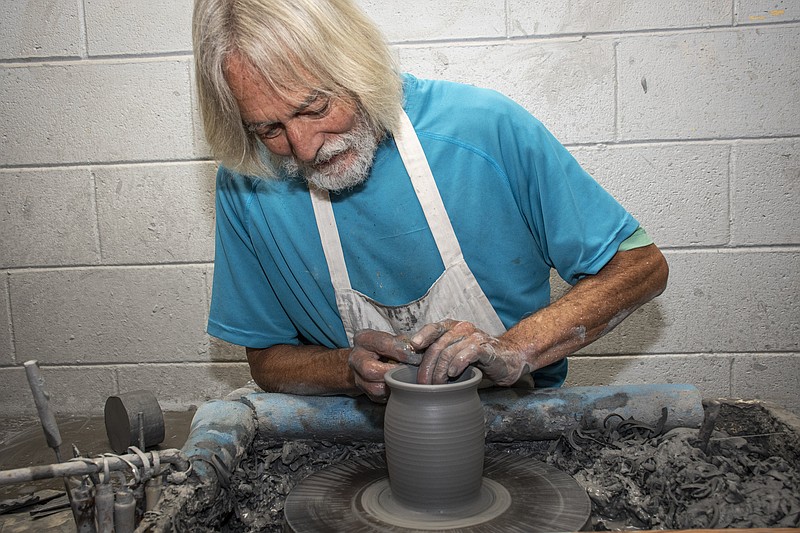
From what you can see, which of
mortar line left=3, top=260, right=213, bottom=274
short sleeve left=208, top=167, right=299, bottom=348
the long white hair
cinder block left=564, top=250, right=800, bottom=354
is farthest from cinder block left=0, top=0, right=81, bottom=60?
cinder block left=564, top=250, right=800, bottom=354

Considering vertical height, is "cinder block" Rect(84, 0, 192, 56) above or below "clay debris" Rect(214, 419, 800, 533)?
above

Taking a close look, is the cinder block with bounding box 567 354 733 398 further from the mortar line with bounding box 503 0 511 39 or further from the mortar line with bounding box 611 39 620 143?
the mortar line with bounding box 503 0 511 39

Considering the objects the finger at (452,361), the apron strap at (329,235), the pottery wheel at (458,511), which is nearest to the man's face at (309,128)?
the apron strap at (329,235)

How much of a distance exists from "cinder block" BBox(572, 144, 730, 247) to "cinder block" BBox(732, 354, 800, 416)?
0.50 meters

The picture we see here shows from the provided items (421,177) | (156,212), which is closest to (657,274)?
(421,177)

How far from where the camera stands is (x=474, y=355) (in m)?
1.42

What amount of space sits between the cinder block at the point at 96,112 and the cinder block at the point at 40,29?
61 millimetres

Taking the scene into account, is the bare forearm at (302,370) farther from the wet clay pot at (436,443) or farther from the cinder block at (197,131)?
the cinder block at (197,131)

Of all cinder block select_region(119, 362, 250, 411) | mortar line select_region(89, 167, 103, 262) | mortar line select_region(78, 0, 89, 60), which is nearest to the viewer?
mortar line select_region(78, 0, 89, 60)

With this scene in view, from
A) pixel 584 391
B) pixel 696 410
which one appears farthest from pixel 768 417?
pixel 584 391

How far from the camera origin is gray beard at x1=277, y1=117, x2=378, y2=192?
5.37 feet

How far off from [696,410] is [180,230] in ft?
7.01

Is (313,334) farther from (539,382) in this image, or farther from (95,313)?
(95,313)

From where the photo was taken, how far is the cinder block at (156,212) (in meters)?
3.03
